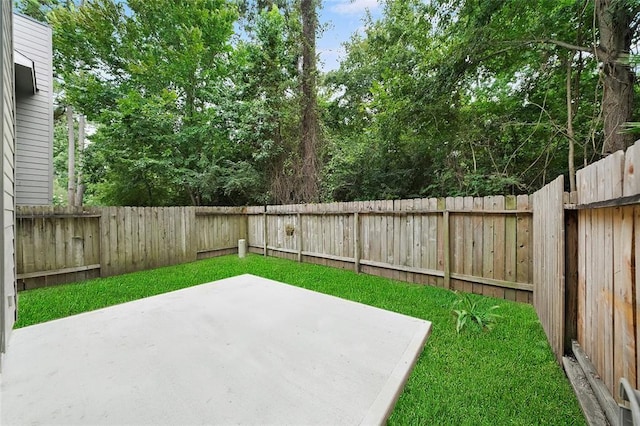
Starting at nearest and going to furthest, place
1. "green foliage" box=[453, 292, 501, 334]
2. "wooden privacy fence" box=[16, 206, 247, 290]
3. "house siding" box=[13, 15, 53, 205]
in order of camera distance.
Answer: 1. "green foliage" box=[453, 292, 501, 334]
2. "wooden privacy fence" box=[16, 206, 247, 290]
3. "house siding" box=[13, 15, 53, 205]

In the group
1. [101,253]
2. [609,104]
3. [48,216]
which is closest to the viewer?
[609,104]

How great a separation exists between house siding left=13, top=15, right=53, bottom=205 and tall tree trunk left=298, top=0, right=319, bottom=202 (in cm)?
593

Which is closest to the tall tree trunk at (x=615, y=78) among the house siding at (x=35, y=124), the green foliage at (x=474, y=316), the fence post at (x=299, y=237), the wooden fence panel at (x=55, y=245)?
the green foliage at (x=474, y=316)

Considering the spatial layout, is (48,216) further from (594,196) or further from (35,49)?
(594,196)

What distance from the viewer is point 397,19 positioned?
619cm

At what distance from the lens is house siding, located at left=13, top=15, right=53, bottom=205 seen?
213 inches

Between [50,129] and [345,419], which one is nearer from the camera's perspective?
[345,419]

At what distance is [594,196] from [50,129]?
907 centimetres

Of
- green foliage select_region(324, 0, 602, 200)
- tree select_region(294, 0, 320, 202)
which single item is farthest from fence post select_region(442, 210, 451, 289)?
tree select_region(294, 0, 320, 202)

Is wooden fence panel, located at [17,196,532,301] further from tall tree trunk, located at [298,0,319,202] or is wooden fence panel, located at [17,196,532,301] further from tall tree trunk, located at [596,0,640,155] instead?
tall tree trunk, located at [298,0,319,202]

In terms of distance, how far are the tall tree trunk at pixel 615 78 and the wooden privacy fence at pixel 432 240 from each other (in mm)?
1325

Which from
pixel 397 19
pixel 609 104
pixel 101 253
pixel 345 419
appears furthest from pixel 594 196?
pixel 397 19

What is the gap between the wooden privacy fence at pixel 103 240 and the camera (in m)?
3.72

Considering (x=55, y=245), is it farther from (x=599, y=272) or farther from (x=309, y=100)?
(x=309, y=100)
